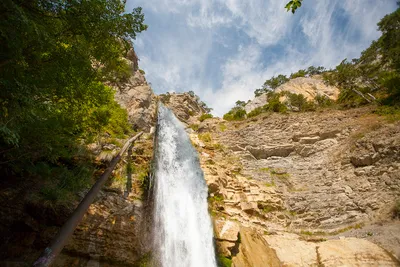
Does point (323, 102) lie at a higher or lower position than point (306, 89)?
lower

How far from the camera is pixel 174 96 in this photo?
5372cm

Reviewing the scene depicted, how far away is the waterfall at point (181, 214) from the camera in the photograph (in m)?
12.1

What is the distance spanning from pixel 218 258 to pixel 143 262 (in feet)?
14.0

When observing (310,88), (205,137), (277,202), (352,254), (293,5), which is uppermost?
(310,88)

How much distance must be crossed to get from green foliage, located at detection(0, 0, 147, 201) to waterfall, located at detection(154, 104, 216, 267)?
5579mm

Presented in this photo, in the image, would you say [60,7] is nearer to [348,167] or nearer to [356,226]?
[356,226]

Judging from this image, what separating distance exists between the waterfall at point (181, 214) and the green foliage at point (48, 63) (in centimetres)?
558

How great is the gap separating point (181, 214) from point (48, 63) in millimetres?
11709

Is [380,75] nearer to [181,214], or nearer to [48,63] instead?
[181,214]

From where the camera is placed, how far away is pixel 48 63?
23.3 ft

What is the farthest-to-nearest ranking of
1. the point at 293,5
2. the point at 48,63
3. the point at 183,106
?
1. the point at 183,106
2. the point at 48,63
3. the point at 293,5

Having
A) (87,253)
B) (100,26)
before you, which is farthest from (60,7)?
(87,253)

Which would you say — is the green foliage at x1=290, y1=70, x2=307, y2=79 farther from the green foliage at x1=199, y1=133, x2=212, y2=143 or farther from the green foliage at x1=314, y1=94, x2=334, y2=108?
the green foliage at x1=199, y1=133, x2=212, y2=143

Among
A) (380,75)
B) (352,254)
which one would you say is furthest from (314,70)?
(352,254)
